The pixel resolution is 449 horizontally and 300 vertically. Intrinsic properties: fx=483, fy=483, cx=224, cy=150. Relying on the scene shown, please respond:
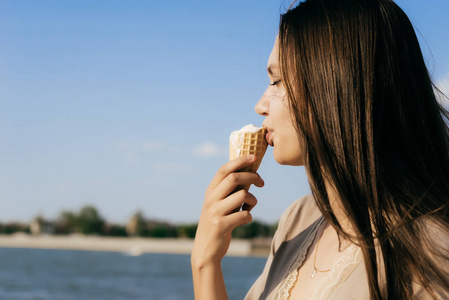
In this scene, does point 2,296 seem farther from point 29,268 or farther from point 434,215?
point 434,215

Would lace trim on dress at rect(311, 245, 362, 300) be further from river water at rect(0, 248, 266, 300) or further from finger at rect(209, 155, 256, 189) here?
river water at rect(0, 248, 266, 300)

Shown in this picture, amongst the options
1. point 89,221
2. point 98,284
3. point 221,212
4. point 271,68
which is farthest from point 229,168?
point 89,221

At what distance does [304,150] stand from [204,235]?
0.52 m

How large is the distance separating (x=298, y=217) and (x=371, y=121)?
33.0 inches

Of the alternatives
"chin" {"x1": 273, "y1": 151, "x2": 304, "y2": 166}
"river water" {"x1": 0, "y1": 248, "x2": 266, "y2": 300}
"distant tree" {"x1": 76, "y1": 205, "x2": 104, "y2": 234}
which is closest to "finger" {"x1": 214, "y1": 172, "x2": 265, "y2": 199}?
"chin" {"x1": 273, "y1": 151, "x2": 304, "y2": 166}

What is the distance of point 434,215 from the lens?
1.60 m

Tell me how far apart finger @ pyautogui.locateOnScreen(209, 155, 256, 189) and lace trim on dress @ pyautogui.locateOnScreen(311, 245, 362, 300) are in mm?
525

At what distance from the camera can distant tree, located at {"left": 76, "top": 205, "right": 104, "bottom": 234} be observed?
104 meters

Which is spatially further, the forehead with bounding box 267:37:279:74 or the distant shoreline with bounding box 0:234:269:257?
the distant shoreline with bounding box 0:234:269:257

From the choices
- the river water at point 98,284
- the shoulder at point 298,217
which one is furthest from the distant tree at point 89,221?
the shoulder at point 298,217

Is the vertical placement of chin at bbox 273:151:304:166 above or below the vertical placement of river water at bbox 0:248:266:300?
above

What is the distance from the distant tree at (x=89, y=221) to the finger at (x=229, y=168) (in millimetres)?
106709

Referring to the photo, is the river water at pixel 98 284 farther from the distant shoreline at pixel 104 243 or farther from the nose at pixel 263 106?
the nose at pixel 263 106

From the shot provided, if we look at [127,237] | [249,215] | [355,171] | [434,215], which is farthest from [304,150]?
[127,237]
